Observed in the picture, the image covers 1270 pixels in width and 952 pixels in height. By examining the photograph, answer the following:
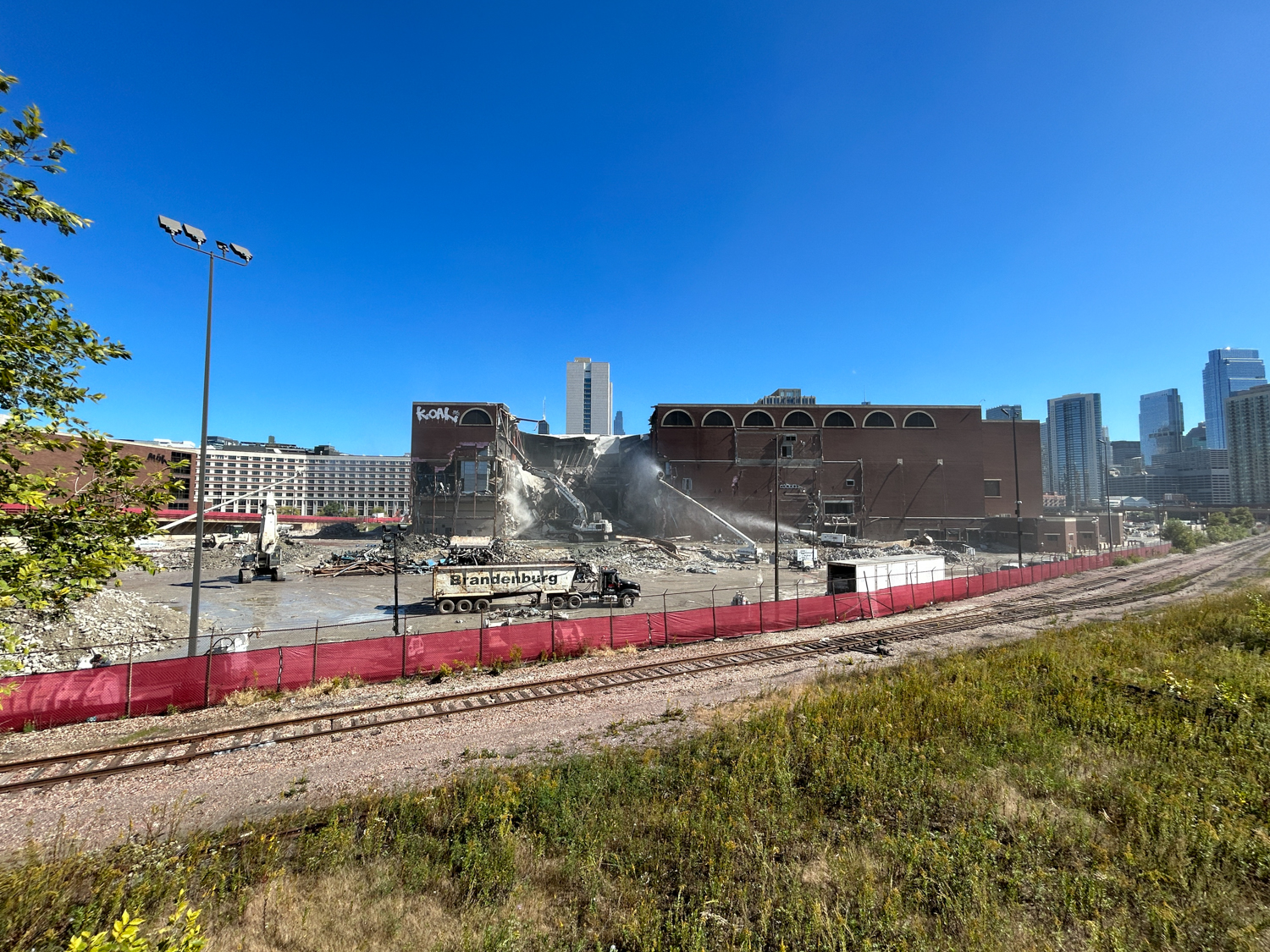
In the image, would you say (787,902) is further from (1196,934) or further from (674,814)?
(1196,934)

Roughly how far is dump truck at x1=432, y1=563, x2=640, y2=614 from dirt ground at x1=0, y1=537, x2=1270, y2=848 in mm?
10310

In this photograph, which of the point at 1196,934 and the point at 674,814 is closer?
the point at 1196,934

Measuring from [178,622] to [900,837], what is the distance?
3284 cm

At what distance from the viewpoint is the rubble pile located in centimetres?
1959

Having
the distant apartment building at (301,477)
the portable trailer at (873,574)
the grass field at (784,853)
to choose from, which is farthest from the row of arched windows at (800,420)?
the distant apartment building at (301,477)

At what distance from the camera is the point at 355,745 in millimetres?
13125

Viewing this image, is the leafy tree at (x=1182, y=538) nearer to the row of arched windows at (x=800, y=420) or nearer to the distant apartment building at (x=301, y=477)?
the row of arched windows at (x=800, y=420)

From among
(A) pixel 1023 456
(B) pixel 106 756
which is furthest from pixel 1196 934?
(A) pixel 1023 456

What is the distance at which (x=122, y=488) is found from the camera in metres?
7.08

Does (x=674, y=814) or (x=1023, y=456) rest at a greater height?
(x=1023, y=456)

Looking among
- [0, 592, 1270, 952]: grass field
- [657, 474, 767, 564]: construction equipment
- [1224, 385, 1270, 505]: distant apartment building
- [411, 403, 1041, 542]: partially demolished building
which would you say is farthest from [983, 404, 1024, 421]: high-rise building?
[1224, 385, 1270, 505]: distant apartment building

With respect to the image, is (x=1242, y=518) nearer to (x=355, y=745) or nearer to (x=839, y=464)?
(x=839, y=464)

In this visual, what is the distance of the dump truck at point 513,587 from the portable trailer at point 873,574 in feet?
40.6

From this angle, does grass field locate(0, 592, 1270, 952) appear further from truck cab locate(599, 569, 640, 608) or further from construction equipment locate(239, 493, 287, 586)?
construction equipment locate(239, 493, 287, 586)
